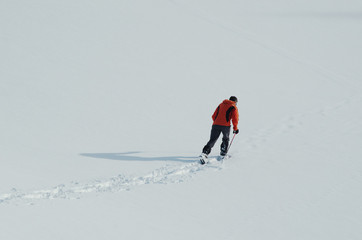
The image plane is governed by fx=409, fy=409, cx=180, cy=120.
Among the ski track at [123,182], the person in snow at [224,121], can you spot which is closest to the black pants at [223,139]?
the person in snow at [224,121]

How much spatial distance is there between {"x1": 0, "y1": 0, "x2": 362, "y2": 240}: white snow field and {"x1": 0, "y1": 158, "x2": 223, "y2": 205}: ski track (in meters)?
0.03

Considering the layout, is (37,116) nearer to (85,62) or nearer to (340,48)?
(85,62)

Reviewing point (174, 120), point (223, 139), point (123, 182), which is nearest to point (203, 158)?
point (223, 139)

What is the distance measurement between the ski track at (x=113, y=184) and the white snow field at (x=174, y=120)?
0.03 metres

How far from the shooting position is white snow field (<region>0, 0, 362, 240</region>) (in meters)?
5.07

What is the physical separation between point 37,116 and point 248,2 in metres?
11.4

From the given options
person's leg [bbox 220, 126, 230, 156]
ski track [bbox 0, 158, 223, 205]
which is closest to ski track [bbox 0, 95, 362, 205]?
ski track [bbox 0, 158, 223, 205]

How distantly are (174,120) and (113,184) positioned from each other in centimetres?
274

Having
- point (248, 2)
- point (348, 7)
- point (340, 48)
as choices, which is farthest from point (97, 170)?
point (348, 7)

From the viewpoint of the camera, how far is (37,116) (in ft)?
27.9

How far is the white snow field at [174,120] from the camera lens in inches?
199

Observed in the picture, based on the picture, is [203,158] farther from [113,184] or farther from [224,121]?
[113,184]

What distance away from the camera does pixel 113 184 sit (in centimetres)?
631

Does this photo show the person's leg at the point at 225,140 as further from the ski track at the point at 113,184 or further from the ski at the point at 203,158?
the ski at the point at 203,158
